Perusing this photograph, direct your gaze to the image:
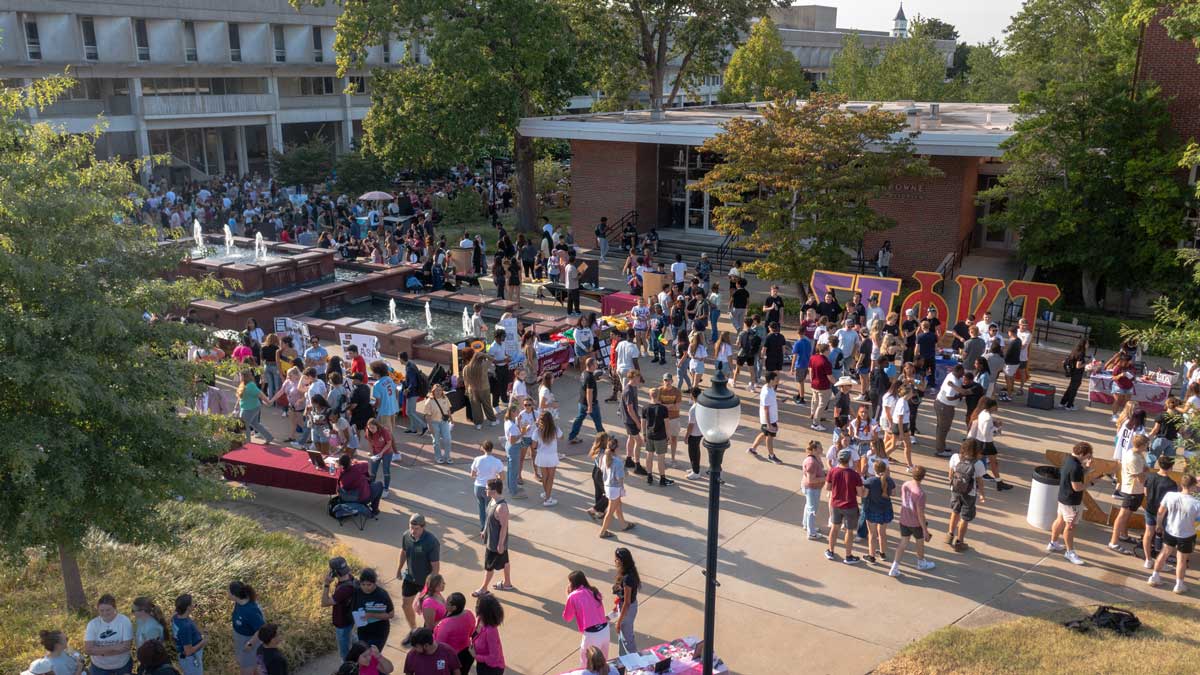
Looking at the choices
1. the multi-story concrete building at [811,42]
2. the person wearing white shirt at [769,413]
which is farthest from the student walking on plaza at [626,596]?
the multi-story concrete building at [811,42]

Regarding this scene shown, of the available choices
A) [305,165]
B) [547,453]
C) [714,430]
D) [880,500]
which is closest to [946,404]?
[880,500]

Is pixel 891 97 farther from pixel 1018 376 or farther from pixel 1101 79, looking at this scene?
pixel 1018 376

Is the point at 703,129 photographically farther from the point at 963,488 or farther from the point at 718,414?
the point at 718,414

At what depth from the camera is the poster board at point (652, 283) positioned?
23.9 metres

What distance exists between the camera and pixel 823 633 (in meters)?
10.1

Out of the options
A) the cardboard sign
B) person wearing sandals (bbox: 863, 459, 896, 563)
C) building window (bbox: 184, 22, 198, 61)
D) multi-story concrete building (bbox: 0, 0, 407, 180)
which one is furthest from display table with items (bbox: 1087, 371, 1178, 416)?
building window (bbox: 184, 22, 198, 61)

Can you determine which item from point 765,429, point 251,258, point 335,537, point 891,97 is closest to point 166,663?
point 335,537

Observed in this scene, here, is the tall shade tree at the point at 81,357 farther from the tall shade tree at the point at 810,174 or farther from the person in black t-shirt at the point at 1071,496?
the tall shade tree at the point at 810,174

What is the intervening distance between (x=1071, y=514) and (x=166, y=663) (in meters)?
10.1

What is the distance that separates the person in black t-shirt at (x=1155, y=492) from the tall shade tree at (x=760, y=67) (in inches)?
1749

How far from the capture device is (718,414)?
7.61m

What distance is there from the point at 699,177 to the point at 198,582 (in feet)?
83.7

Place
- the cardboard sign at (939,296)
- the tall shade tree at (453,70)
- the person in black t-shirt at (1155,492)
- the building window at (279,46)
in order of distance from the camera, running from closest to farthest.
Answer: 1. the person in black t-shirt at (1155,492)
2. the cardboard sign at (939,296)
3. the tall shade tree at (453,70)
4. the building window at (279,46)

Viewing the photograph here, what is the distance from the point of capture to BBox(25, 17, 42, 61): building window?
45812mm
